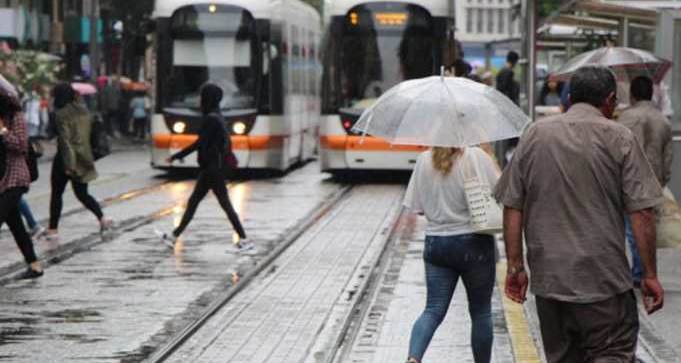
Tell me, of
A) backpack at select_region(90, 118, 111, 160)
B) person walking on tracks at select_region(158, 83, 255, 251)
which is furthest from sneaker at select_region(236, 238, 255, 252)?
backpack at select_region(90, 118, 111, 160)

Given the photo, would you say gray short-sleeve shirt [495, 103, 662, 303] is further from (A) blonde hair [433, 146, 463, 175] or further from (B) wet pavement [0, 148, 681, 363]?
(B) wet pavement [0, 148, 681, 363]

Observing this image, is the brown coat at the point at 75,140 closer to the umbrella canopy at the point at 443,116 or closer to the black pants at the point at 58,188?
the black pants at the point at 58,188

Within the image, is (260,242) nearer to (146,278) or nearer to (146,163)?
(146,278)

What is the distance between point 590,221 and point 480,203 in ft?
6.46

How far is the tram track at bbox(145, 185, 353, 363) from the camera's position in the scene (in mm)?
11124

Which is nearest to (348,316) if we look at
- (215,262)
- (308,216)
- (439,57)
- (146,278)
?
(146,278)

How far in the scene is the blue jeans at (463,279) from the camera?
9047 mm

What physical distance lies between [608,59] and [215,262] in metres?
4.08

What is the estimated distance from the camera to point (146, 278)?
15078 mm

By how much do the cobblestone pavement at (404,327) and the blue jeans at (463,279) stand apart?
4.85ft

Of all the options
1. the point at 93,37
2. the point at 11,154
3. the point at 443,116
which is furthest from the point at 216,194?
the point at 93,37

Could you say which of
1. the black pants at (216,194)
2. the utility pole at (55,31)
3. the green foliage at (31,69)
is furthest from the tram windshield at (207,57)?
the utility pole at (55,31)

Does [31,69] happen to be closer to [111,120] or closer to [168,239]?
[111,120]

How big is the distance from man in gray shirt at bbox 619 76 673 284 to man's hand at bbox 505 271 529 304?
21.0 ft
